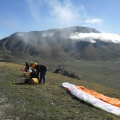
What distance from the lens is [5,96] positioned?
24.7 metres

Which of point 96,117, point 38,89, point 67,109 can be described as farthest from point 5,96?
point 96,117

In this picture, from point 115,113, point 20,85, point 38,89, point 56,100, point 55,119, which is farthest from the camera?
point 20,85

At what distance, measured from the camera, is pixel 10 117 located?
19609 millimetres

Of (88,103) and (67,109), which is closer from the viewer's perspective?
(67,109)

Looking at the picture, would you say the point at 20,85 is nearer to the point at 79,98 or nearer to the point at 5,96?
the point at 5,96

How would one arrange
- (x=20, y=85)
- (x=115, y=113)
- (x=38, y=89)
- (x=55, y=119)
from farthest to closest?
(x=20, y=85), (x=38, y=89), (x=115, y=113), (x=55, y=119)

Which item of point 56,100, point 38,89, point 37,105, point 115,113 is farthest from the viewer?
point 38,89

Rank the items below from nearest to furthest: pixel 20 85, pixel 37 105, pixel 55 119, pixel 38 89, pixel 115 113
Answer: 1. pixel 55 119
2. pixel 115 113
3. pixel 37 105
4. pixel 38 89
5. pixel 20 85

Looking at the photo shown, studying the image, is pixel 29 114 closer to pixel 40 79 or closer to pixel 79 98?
pixel 79 98

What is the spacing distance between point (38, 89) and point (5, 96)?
394 centimetres

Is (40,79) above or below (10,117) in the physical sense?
above

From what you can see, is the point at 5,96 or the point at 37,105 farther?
the point at 5,96

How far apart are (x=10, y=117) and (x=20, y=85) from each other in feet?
32.3

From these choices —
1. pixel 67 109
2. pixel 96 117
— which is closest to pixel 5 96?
pixel 67 109
